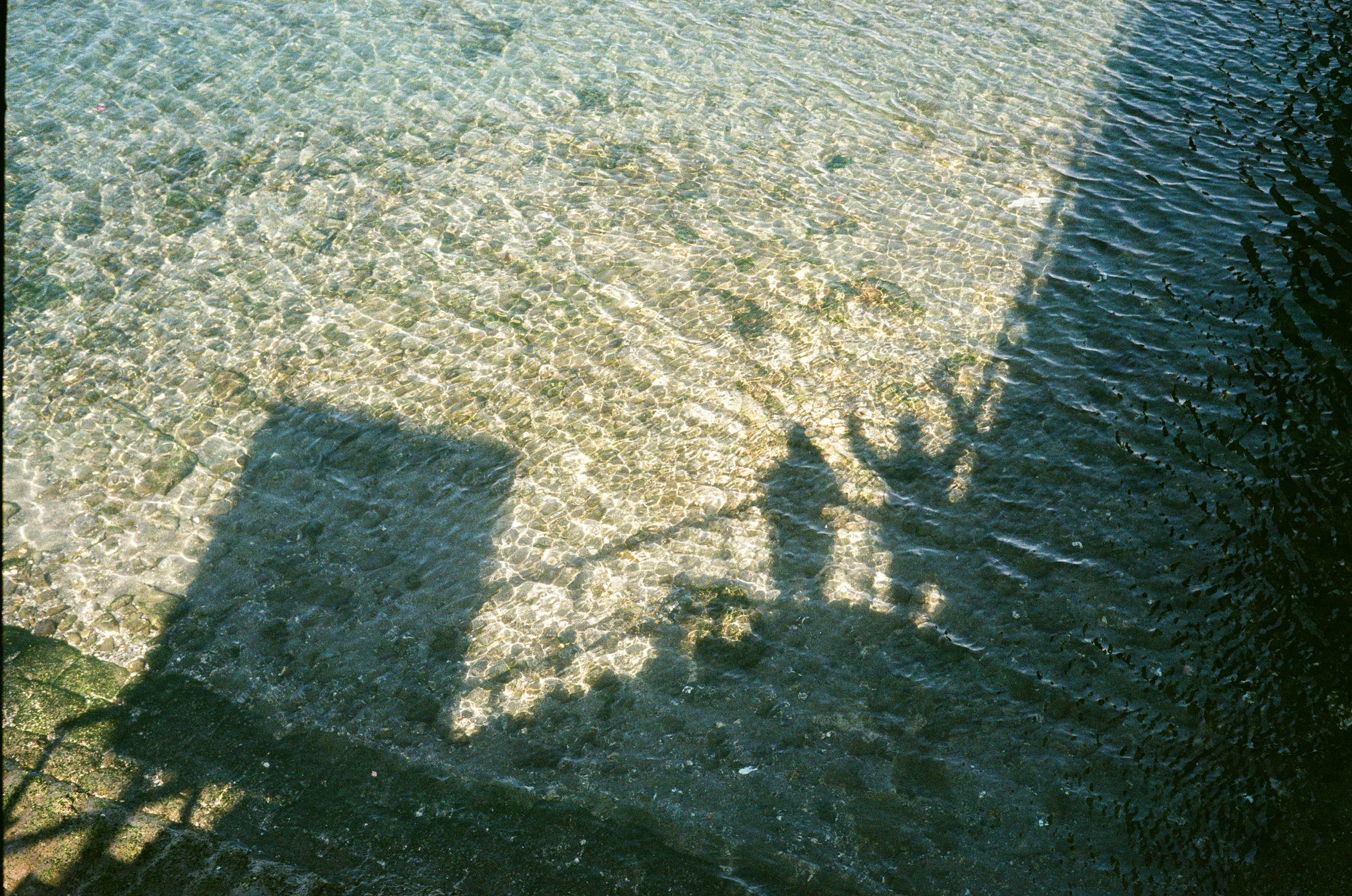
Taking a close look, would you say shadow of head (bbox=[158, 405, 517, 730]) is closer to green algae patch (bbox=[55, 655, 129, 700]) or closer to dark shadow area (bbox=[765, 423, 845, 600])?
green algae patch (bbox=[55, 655, 129, 700])

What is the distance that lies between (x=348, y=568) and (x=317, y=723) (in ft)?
3.39

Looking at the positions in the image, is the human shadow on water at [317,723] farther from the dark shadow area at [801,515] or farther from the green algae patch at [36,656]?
the dark shadow area at [801,515]

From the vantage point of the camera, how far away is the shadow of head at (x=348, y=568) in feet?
16.4

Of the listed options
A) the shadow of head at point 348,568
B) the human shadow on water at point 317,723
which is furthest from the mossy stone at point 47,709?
the shadow of head at point 348,568

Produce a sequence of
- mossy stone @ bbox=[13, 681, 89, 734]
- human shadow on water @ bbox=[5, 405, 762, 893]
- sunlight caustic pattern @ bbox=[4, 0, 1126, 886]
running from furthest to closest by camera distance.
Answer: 1. sunlight caustic pattern @ bbox=[4, 0, 1126, 886]
2. mossy stone @ bbox=[13, 681, 89, 734]
3. human shadow on water @ bbox=[5, 405, 762, 893]

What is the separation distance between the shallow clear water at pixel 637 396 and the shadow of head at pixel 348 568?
25 mm

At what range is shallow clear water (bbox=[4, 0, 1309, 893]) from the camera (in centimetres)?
482

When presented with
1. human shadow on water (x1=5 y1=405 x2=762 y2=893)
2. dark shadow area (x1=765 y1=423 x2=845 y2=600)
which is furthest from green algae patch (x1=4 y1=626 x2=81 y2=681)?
dark shadow area (x1=765 y1=423 x2=845 y2=600)

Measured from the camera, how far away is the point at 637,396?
21.7 feet

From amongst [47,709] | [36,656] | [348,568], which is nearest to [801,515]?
[348,568]

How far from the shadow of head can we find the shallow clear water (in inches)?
1.0

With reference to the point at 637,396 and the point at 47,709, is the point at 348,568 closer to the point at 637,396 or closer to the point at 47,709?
the point at 47,709

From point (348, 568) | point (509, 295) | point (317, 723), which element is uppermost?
point (509, 295)

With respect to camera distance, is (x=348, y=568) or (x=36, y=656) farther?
(x=348, y=568)
